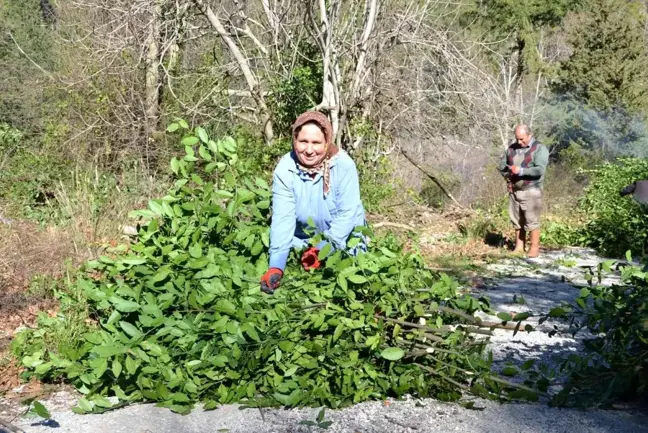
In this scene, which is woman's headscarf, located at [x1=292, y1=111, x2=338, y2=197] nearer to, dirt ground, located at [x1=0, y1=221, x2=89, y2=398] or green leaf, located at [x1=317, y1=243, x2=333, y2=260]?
green leaf, located at [x1=317, y1=243, x2=333, y2=260]

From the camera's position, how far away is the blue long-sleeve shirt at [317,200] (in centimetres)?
405

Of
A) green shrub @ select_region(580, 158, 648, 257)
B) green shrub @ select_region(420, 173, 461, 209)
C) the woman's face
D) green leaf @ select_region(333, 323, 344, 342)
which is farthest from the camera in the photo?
green shrub @ select_region(420, 173, 461, 209)

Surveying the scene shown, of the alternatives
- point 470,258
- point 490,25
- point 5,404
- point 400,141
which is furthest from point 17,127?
point 490,25

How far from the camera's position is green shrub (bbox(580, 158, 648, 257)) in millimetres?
9109

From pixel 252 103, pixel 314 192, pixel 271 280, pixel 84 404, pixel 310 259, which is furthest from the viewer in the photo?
pixel 252 103

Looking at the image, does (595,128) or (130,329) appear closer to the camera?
(130,329)

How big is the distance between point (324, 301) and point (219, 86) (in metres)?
7.30

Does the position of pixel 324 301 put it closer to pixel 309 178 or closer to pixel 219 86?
pixel 309 178

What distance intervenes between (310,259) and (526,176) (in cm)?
541

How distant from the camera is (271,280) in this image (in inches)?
147

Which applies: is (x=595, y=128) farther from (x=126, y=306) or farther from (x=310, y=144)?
(x=126, y=306)

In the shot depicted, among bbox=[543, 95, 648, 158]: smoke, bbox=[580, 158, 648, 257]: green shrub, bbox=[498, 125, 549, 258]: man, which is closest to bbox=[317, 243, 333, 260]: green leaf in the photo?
bbox=[498, 125, 549, 258]: man

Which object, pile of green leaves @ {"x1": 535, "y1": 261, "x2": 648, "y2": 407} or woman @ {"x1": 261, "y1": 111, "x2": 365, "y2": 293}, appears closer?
pile of green leaves @ {"x1": 535, "y1": 261, "x2": 648, "y2": 407}

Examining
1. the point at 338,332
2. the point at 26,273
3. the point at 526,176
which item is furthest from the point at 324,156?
the point at 526,176
